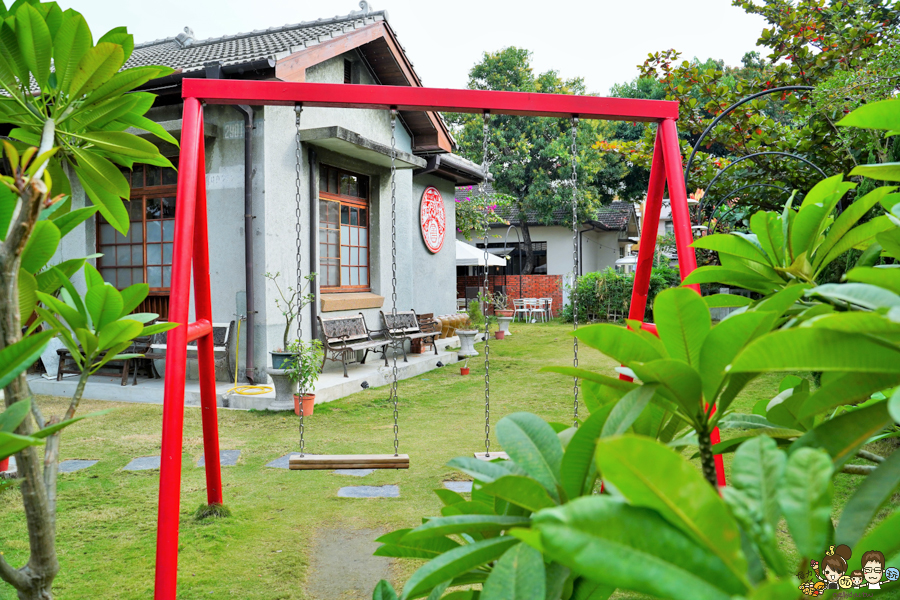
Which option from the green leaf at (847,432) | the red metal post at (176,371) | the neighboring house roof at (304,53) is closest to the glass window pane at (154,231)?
the neighboring house roof at (304,53)

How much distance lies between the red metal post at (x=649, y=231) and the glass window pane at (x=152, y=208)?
5.92m

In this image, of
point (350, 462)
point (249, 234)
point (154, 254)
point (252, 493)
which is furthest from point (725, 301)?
point (154, 254)

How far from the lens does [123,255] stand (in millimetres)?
7156

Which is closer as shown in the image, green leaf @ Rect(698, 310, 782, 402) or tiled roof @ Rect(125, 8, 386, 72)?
green leaf @ Rect(698, 310, 782, 402)

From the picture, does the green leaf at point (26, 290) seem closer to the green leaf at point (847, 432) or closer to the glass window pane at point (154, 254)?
the green leaf at point (847, 432)

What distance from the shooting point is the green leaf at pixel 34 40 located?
1091 millimetres

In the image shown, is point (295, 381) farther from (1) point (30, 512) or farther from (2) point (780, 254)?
(2) point (780, 254)

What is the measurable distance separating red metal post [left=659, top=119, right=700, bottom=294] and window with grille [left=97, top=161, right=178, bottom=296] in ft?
18.8

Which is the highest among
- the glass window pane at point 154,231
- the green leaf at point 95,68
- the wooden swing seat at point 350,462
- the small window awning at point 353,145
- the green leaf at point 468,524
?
the small window awning at point 353,145

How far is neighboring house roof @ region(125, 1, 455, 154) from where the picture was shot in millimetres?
6379

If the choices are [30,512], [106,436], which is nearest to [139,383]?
[106,436]

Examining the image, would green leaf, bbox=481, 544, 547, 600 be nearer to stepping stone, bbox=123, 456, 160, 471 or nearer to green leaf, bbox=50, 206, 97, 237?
green leaf, bbox=50, 206, 97, 237

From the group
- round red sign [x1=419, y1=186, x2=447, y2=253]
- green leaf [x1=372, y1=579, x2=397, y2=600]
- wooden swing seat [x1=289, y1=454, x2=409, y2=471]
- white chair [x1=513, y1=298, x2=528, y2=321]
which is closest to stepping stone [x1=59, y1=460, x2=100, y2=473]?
wooden swing seat [x1=289, y1=454, x2=409, y2=471]

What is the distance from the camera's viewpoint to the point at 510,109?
2775 mm
